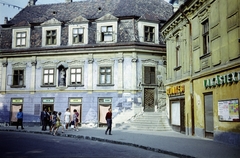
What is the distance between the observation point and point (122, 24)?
28.1 meters

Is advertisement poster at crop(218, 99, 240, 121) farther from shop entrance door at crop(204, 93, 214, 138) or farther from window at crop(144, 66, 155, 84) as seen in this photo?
window at crop(144, 66, 155, 84)

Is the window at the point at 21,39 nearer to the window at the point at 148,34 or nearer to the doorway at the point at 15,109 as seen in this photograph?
the doorway at the point at 15,109

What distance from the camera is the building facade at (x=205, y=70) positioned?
13.5 meters

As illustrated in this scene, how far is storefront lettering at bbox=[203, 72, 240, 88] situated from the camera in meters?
13.1

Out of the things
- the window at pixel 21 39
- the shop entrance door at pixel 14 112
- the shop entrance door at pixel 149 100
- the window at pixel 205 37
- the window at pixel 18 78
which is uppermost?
the window at pixel 21 39

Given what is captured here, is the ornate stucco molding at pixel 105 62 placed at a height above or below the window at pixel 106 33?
below

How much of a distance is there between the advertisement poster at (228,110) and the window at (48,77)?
1856 centimetres

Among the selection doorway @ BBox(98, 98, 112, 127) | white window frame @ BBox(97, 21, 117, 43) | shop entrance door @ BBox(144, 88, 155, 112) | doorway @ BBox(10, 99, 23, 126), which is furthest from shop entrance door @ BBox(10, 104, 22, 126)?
shop entrance door @ BBox(144, 88, 155, 112)

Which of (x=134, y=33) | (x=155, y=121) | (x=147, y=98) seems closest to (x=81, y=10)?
(x=134, y=33)

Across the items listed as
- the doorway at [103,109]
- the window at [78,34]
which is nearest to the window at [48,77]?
the window at [78,34]

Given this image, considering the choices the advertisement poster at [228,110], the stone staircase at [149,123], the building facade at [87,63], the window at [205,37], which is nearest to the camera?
the advertisement poster at [228,110]

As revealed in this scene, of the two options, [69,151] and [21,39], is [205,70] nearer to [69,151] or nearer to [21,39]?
[69,151]

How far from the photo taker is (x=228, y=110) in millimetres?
13906

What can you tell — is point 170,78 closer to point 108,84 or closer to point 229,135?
point 108,84
